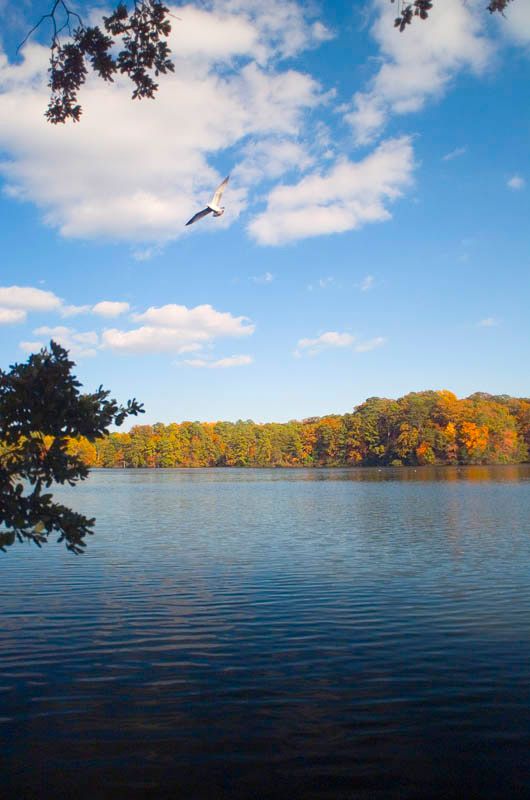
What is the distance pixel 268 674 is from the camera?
12078 mm

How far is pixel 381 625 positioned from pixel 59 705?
25.8 ft

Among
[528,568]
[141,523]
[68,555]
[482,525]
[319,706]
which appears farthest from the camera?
[141,523]

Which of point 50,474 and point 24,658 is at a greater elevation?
point 50,474

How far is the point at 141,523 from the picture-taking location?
38969 mm

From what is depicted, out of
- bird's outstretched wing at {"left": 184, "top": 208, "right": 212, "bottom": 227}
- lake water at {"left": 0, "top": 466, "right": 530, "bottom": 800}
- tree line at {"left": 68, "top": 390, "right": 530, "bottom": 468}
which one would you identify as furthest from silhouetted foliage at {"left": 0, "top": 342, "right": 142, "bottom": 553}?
tree line at {"left": 68, "top": 390, "right": 530, "bottom": 468}

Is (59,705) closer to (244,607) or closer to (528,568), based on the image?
(244,607)

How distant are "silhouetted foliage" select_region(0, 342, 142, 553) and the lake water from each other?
11.4 ft

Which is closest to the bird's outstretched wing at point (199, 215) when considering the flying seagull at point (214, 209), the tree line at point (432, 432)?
the flying seagull at point (214, 209)

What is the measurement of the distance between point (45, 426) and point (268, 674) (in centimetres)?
687

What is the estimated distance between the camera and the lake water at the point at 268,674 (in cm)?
838

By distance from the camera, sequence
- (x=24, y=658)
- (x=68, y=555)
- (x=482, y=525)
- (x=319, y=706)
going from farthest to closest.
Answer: (x=482, y=525)
(x=68, y=555)
(x=24, y=658)
(x=319, y=706)

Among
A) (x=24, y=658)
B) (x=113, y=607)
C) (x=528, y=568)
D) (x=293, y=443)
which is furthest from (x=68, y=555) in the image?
(x=293, y=443)

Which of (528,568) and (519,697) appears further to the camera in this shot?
(528,568)

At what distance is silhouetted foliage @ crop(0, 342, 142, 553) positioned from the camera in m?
7.64
